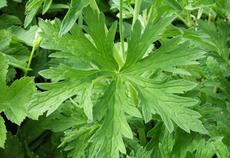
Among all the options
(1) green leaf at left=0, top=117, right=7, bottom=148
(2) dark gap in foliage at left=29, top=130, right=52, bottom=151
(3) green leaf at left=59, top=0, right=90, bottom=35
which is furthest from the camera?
(2) dark gap in foliage at left=29, top=130, right=52, bottom=151

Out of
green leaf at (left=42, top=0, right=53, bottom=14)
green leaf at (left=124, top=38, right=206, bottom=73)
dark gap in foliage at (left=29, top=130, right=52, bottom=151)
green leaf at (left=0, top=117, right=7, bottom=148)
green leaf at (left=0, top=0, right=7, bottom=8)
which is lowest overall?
dark gap in foliage at (left=29, top=130, right=52, bottom=151)

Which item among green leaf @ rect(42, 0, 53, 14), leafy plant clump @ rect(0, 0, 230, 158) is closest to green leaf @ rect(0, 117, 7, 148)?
leafy plant clump @ rect(0, 0, 230, 158)

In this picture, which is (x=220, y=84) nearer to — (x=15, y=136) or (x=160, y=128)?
(x=160, y=128)

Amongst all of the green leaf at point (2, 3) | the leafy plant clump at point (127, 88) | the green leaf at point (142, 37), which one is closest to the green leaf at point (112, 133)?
the leafy plant clump at point (127, 88)

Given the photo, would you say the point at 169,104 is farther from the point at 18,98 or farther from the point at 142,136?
the point at 18,98

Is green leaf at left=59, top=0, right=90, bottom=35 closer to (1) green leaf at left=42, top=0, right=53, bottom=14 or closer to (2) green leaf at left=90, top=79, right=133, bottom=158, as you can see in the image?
(1) green leaf at left=42, top=0, right=53, bottom=14

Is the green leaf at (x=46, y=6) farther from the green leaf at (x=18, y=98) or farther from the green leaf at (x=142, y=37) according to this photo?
the green leaf at (x=18, y=98)

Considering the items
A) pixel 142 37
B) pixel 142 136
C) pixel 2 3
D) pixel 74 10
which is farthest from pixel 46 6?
pixel 2 3

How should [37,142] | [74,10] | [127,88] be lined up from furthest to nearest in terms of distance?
[37,142], [127,88], [74,10]
